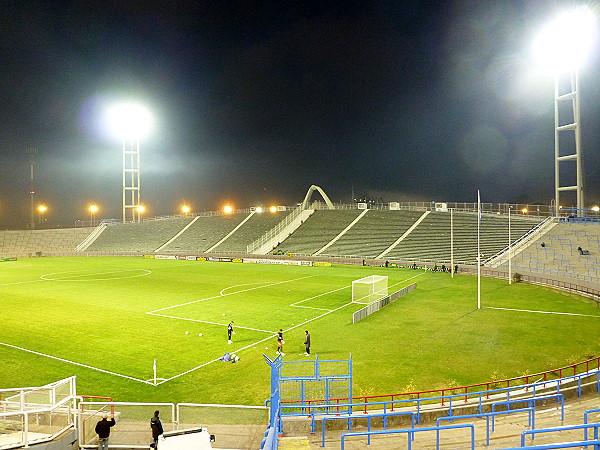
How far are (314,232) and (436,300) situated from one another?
161 feet

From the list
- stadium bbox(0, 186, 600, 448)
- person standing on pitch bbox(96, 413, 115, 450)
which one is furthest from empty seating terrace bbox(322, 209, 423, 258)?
person standing on pitch bbox(96, 413, 115, 450)

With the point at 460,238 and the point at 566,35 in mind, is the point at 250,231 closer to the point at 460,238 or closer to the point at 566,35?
the point at 460,238

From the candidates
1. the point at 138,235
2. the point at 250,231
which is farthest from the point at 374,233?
the point at 138,235

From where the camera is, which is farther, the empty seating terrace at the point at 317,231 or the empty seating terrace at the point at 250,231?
the empty seating terrace at the point at 250,231

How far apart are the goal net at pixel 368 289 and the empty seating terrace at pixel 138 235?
61.9 meters

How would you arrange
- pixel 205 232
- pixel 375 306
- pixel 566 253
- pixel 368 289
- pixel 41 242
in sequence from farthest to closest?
pixel 41 242
pixel 205 232
pixel 566 253
pixel 368 289
pixel 375 306

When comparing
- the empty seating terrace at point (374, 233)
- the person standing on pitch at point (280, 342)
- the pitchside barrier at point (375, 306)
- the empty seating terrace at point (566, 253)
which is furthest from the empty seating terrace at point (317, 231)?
the person standing on pitch at point (280, 342)

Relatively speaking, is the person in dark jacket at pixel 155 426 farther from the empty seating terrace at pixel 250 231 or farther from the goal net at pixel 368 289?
the empty seating terrace at pixel 250 231

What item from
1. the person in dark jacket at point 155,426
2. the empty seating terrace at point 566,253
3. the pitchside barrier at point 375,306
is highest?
the empty seating terrace at point 566,253

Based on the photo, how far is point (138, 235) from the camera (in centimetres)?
9869

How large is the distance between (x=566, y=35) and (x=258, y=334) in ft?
165

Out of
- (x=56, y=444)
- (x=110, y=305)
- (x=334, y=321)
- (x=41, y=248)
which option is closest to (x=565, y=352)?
(x=334, y=321)

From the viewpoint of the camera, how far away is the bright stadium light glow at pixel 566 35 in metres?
50.1

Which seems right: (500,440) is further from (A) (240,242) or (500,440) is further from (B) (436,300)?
(A) (240,242)
